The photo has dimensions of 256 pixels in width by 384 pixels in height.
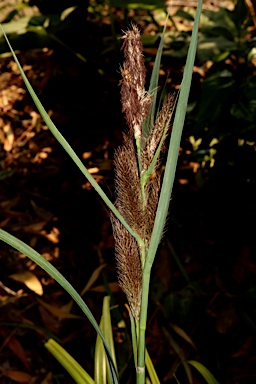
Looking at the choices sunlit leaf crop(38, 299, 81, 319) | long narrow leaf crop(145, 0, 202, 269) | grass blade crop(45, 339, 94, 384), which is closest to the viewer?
long narrow leaf crop(145, 0, 202, 269)

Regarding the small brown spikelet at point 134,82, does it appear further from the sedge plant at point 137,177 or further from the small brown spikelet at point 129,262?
the small brown spikelet at point 129,262

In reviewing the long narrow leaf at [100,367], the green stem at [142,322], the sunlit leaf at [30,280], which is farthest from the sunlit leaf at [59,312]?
the green stem at [142,322]

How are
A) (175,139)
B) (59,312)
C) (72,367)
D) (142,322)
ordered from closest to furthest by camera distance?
1. (175,139)
2. (142,322)
3. (72,367)
4. (59,312)

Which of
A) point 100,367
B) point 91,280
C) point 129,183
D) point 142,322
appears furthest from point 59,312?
point 129,183

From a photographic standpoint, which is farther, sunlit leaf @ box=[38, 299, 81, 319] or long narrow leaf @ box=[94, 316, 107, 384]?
sunlit leaf @ box=[38, 299, 81, 319]

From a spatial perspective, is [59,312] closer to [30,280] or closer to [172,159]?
[30,280]

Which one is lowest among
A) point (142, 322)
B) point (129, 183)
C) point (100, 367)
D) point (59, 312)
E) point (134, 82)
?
point (59, 312)

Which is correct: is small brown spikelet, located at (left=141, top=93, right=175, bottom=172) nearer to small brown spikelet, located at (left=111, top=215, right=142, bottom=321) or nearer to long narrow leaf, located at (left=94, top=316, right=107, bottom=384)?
small brown spikelet, located at (left=111, top=215, right=142, bottom=321)

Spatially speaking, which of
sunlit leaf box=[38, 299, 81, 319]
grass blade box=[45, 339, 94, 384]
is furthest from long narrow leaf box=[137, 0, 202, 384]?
sunlit leaf box=[38, 299, 81, 319]
